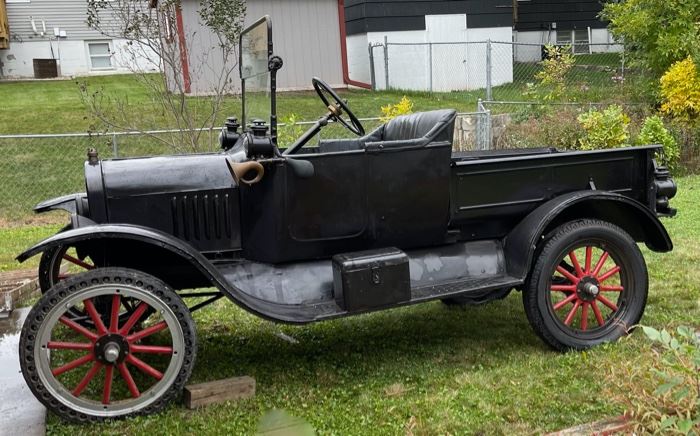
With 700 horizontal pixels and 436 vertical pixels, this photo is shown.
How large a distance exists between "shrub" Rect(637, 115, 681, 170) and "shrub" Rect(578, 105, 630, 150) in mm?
271

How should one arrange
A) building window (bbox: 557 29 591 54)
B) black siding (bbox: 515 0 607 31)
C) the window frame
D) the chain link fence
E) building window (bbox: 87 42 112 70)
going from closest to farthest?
the chain link fence, the window frame, building window (bbox: 87 42 112 70), black siding (bbox: 515 0 607 31), building window (bbox: 557 29 591 54)

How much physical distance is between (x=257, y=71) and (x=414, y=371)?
6.27ft

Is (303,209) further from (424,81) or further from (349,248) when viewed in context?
(424,81)

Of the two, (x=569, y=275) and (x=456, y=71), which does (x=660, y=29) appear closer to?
(x=456, y=71)

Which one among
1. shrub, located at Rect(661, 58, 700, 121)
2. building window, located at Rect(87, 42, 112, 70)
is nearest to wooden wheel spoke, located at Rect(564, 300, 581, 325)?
shrub, located at Rect(661, 58, 700, 121)

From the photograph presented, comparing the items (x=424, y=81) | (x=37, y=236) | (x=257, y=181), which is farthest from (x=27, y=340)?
(x=424, y=81)

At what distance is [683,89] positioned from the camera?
10266 mm

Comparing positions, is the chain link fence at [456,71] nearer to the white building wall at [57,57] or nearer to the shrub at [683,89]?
the shrub at [683,89]

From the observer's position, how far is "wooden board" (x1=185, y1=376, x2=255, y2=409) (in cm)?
325

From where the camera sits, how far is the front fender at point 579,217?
3.67 meters

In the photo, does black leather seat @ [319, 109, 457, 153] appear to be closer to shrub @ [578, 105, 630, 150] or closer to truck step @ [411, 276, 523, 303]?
truck step @ [411, 276, 523, 303]

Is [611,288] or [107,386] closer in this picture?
[107,386]

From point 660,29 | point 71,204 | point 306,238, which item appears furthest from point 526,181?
point 660,29

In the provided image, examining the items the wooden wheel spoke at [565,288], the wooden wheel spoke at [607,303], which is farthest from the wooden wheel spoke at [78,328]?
the wooden wheel spoke at [607,303]
